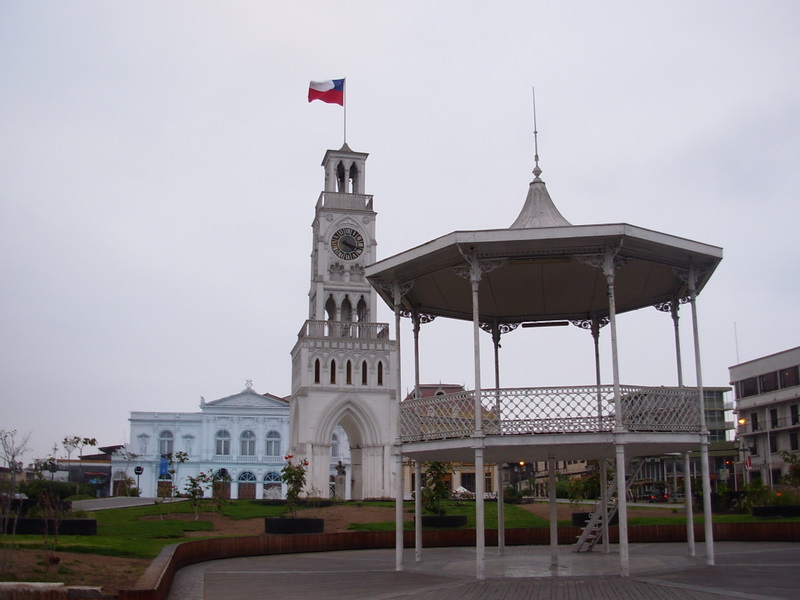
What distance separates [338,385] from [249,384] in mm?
37280

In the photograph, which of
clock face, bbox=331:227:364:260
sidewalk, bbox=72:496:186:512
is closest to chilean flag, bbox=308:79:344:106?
clock face, bbox=331:227:364:260

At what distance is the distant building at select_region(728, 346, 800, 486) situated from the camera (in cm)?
6962

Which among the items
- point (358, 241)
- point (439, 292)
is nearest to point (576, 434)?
point (439, 292)

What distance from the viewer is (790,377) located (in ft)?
231

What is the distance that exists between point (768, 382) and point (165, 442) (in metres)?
62.5

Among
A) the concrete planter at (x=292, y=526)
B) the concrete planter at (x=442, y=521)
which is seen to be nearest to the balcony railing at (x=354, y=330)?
the concrete planter at (x=442, y=521)

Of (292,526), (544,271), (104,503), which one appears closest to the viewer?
(544,271)

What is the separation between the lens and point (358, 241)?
69.1 metres

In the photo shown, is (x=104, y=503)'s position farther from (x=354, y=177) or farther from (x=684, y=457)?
(x=684, y=457)

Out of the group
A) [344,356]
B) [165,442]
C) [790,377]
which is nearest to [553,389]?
[344,356]

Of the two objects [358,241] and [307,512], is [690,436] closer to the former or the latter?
[307,512]

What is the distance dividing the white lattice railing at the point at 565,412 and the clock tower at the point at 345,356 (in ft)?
137

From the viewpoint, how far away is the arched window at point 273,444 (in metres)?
97.2

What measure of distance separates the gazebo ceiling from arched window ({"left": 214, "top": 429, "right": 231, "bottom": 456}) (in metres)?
75.5
